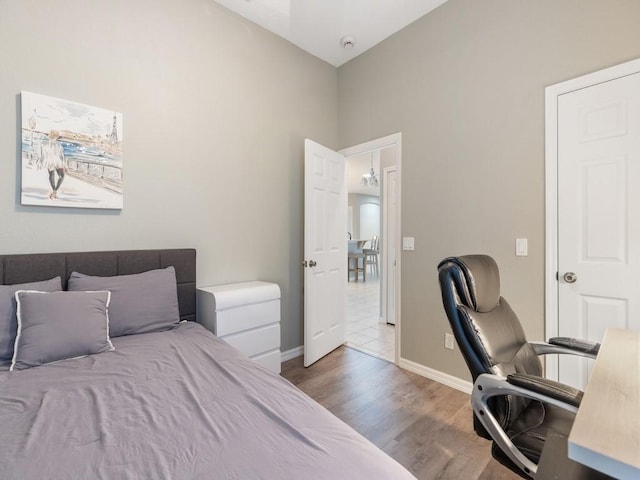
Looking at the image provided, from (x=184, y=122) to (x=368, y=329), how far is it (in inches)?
125

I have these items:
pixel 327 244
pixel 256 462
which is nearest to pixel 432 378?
pixel 327 244

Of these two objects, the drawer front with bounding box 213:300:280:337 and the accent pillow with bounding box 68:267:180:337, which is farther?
the drawer front with bounding box 213:300:280:337

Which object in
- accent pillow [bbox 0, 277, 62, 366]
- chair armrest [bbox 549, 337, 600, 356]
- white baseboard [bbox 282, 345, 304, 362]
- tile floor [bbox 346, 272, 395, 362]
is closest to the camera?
chair armrest [bbox 549, 337, 600, 356]

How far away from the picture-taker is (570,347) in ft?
4.48

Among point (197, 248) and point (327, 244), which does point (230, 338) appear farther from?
point (327, 244)

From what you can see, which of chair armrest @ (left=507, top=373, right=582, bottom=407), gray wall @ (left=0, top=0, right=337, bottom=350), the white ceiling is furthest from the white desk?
the white ceiling

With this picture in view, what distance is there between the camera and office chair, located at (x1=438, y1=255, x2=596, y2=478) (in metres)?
1.01

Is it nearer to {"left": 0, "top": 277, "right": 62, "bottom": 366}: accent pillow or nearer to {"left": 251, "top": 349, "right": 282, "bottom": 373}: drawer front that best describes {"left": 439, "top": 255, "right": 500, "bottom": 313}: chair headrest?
{"left": 251, "top": 349, "right": 282, "bottom": 373}: drawer front

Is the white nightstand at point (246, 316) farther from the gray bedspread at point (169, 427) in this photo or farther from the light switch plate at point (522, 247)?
the light switch plate at point (522, 247)

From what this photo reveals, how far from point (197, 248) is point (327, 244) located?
127 centimetres

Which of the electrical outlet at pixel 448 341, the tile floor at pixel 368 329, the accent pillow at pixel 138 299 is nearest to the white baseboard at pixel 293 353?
the tile floor at pixel 368 329

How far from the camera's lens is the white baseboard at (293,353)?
9.73 ft

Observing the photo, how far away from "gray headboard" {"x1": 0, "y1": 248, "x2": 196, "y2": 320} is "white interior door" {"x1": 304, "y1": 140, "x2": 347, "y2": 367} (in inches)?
40.7

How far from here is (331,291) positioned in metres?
3.14
